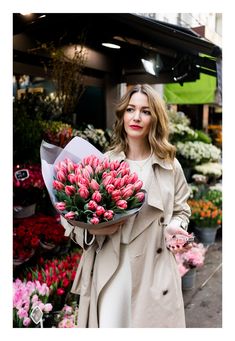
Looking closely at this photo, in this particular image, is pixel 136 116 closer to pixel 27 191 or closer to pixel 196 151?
pixel 27 191

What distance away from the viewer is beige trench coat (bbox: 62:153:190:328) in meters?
2.14

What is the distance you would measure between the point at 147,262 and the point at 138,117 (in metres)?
0.80

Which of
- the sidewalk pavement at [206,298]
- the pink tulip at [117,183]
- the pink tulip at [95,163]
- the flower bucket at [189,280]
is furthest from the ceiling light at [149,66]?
the pink tulip at [117,183]

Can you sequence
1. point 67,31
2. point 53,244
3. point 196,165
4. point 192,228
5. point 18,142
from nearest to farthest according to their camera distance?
point 53,244 < point 18,142 < point 67,31 < point 192,228 < point 196,165

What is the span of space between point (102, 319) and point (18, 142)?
2237mm

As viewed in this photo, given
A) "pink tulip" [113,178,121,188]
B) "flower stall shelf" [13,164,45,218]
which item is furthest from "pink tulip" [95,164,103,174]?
"flower stall shelf" [13,164,45,218]

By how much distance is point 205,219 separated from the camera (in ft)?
20.0

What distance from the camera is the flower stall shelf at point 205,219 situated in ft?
19.7

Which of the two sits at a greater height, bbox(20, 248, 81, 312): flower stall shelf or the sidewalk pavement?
bbox(20, 248, 81, 312): flower stall shelf

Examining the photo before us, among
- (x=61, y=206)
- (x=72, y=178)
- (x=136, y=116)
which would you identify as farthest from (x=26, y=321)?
(x=136, y=116)

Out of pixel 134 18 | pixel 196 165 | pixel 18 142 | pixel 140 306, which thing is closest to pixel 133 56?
pixel 196 165

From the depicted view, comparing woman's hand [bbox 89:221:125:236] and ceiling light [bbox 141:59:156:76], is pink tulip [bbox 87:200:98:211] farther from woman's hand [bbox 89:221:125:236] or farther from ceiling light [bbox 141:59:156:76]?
ceiling light [bbox 141:59:156:76]
